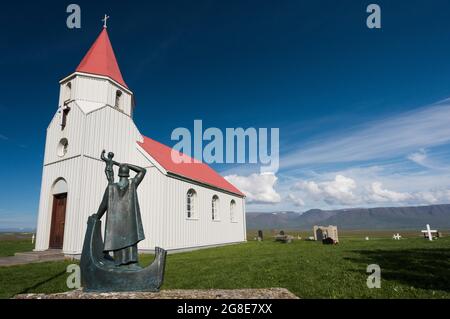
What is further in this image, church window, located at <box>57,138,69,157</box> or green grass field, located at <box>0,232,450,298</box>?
church window, located at <box>57,138,69,157</box>

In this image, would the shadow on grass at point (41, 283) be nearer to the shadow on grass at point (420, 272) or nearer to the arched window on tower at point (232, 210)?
the shadow on grass at point (420, 272)

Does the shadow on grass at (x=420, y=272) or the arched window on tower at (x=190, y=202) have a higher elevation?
the arched window on tower at (x=190, y=202)

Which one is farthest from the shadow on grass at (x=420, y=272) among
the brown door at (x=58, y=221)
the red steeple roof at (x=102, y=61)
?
the red steeple roof at (x=102, y=61)

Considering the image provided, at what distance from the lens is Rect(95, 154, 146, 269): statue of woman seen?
629cm

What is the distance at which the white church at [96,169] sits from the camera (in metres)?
14.7

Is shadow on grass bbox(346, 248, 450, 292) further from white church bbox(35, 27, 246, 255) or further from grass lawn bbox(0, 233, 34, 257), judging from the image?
grass lawn bbox(0, 233, 34, 257)

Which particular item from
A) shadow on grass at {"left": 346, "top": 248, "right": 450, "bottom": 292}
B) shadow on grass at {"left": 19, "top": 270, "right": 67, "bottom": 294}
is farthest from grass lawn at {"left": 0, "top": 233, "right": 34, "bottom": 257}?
shadow on grass at {"left": 346, "top": 248, "right": 450, "bottom": 292}

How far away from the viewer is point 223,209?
2333cm

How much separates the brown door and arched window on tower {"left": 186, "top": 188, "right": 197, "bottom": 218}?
712 cm

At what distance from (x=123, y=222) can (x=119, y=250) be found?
2.05 ft

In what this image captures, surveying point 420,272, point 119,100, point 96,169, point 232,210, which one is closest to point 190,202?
point 96,169

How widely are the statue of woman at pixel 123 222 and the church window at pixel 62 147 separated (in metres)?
11.5

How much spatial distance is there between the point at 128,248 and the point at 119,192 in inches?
51.3
